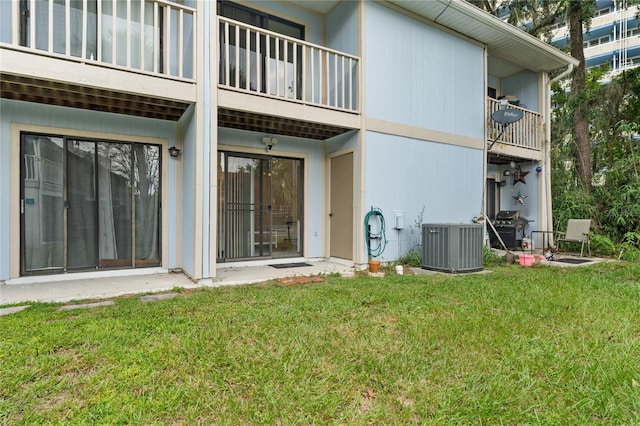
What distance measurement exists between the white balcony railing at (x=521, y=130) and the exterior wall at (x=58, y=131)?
23.9 feet

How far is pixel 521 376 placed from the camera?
2184 millimetres

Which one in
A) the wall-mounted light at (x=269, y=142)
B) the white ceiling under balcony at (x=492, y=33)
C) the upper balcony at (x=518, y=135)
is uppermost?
the white ceiling under balcony at (x=492, y=33)

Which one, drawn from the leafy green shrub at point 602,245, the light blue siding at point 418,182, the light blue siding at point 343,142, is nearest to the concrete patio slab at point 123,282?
the light blue siding at point 418,182

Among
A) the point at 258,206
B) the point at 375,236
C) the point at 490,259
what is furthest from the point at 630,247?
the point at 258,206

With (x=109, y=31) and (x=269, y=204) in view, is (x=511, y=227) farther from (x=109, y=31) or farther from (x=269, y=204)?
(x=109, y=31)

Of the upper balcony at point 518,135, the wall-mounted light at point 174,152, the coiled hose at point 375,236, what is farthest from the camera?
the upper balcony at point 518,135

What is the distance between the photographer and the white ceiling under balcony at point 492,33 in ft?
21.3

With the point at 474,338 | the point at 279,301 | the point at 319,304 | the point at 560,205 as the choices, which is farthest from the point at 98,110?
the point at 560,205

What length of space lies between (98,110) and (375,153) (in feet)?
15.4

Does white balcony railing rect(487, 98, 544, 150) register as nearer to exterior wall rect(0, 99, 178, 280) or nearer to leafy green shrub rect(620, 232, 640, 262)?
leafy green shrub rect(620, 232, 640, 262)

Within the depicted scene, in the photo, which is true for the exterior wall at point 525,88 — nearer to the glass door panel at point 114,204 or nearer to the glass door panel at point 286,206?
the glass door panel at point 286,206

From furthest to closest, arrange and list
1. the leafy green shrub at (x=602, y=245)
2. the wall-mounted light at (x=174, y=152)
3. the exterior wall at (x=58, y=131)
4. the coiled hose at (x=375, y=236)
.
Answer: the leafy green shrub at (x=602, y=245) → the coiled hose at (x=375, y=236) → the wall-mounted light at (x=174, y=152) → the exterior wall at (x=58, y=131)

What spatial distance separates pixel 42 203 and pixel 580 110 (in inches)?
495

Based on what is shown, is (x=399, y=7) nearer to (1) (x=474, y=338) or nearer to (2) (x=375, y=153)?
(2) (x=375, y=153)
